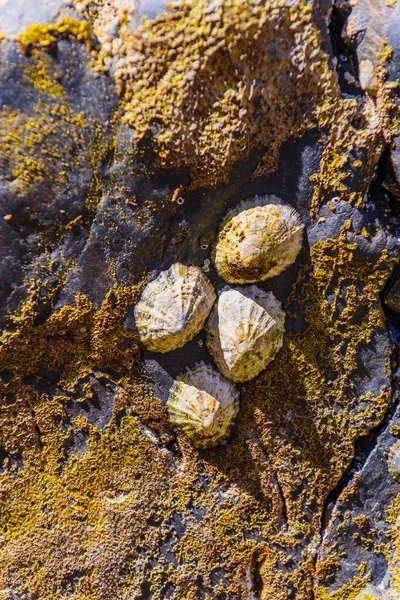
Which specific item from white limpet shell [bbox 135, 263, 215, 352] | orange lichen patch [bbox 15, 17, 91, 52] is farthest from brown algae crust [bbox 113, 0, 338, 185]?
white limpet shell [bbox 135, 263, 215, 352]

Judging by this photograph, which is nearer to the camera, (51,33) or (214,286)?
(51,33)

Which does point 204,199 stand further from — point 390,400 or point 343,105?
point 390,400

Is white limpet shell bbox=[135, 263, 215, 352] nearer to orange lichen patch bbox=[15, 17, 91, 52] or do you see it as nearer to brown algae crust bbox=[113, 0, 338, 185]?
brown algae crust bbox=[113, 0, 338, 185]

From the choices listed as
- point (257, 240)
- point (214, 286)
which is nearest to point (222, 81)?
point (257, 240)

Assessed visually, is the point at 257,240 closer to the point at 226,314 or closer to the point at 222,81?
the point at 226,314

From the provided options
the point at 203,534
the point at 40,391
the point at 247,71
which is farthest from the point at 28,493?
the point at 247,71

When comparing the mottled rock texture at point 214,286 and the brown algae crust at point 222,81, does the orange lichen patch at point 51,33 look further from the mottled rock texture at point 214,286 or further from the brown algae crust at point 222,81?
the brown algae crust at point 222,81
